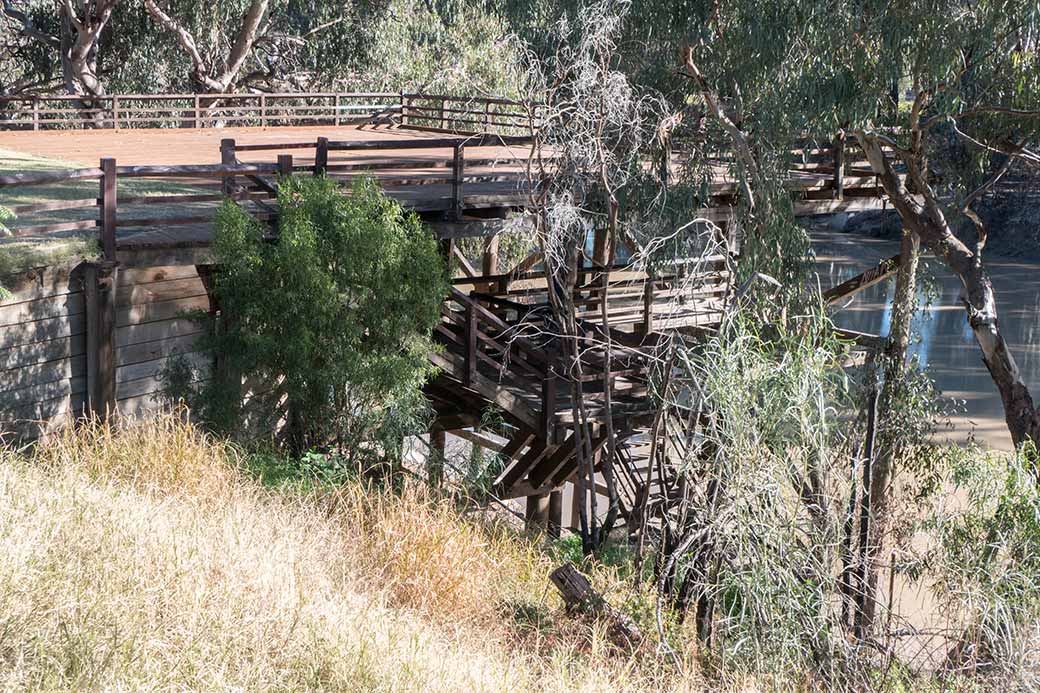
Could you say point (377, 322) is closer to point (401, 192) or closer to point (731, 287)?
point (731, 287)

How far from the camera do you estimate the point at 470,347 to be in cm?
1166

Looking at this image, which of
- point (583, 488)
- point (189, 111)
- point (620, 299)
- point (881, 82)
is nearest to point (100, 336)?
point (583, 488)

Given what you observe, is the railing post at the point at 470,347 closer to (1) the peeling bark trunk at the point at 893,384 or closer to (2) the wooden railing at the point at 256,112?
(1) the peeling bark trunk at the point at 893,384

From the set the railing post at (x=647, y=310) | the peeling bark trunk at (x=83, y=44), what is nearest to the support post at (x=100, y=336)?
the railing post at (x=647, y=310)

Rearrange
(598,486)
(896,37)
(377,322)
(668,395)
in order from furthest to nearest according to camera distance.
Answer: (598,486)
(896,37)
(377,322)
(668,395)

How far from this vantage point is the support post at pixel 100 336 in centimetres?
929

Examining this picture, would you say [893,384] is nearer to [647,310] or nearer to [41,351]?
[647,310]

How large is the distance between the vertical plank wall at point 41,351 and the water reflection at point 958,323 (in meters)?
10.5

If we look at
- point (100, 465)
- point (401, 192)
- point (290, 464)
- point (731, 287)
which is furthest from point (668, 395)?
point (401, 192)

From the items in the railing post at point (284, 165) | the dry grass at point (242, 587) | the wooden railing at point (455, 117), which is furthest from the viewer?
the wooden railing at point (455, 117)

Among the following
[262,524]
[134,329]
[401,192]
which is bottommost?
[262,524]

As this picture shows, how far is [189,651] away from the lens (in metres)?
5.12

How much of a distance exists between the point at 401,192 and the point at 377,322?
5.29 meters

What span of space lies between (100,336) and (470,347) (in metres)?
3.71
